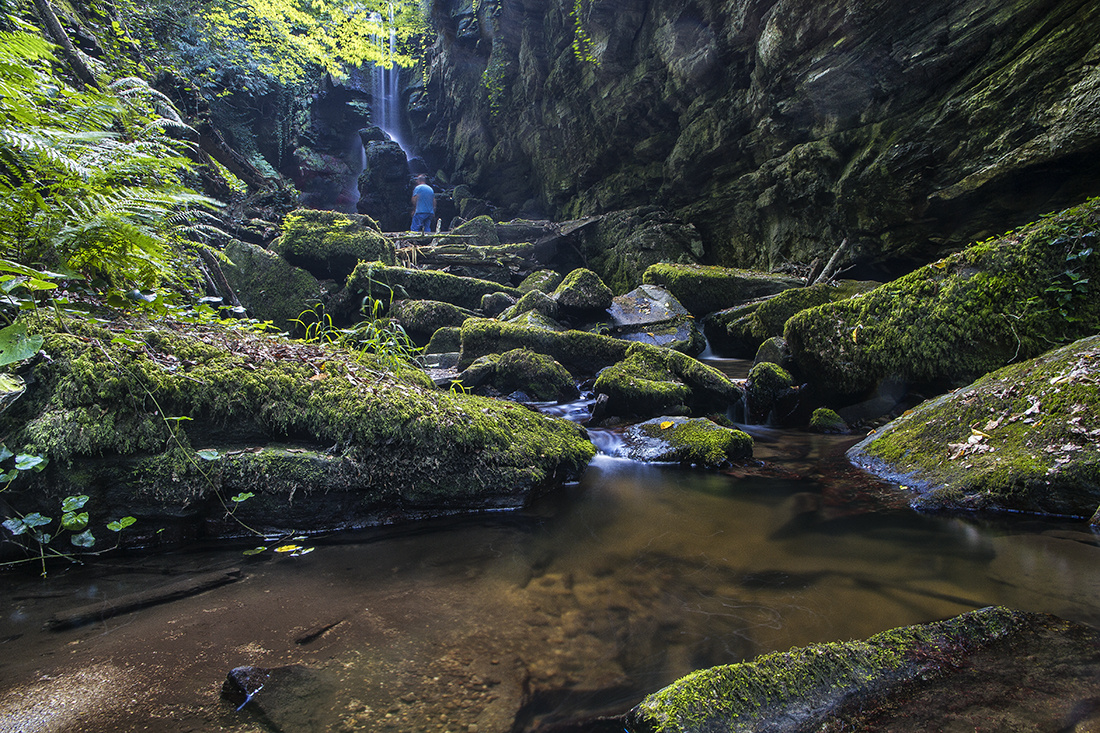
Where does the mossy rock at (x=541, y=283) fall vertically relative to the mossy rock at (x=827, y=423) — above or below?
above

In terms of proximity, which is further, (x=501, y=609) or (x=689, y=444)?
(x=689, y=444)

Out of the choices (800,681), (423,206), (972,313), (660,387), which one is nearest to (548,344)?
(660,387)

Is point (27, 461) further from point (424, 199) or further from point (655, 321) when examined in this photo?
point (424, 199)

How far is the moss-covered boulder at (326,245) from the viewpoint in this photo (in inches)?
466

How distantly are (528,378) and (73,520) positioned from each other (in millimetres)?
5560

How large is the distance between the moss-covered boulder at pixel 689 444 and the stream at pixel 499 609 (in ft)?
4.22

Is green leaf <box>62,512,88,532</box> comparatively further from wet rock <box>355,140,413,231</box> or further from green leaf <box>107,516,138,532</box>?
wet rock <box>355,140,413,231</box>

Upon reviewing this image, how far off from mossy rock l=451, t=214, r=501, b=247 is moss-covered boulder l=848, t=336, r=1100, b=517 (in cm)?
1593

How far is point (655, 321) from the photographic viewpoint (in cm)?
1057

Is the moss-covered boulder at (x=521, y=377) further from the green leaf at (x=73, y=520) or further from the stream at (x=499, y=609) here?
the green leaf at (x=73, y=520)

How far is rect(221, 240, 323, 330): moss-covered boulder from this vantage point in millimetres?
10445

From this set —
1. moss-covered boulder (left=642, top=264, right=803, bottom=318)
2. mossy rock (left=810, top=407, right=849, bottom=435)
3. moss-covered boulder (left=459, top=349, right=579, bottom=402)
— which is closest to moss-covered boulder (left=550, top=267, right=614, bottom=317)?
moss-covered boulder (left=642, top=264, right=803, bottom=318)

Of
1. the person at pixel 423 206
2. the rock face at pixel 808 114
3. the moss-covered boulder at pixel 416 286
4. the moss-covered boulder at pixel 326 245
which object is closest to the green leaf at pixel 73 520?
the moss-covered boulder at pixel 416 286

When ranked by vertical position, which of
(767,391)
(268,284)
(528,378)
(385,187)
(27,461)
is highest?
(385,187)
